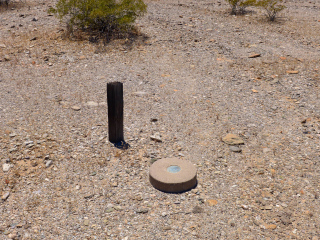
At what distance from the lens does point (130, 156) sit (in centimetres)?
459

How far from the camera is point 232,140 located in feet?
16.4

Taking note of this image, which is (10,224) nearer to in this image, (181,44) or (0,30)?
(181,44)

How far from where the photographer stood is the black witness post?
14.8ft

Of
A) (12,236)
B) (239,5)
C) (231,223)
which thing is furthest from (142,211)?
(239,5)

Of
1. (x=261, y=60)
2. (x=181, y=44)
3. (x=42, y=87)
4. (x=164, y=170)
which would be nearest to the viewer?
(x=164, y=170)

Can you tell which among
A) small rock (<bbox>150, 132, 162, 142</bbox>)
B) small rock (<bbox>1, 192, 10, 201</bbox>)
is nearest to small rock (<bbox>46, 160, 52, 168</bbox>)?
small rock (<bbox>1, 192, 10, 201</bbox>)

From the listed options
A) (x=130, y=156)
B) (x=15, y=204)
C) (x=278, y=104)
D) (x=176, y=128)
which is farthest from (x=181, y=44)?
(x=15, y=204)

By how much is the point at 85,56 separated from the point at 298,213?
625 cm

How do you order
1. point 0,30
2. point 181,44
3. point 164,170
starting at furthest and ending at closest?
1. point 0,30
2. point 181,44
3. point 164,170

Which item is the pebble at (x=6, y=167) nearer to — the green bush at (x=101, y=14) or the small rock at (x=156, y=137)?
the small rock at (x=156, y=137)

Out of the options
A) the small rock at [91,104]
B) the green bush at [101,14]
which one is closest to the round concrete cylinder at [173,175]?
the small rock at [91,104]

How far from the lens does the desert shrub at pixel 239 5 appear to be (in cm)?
1125

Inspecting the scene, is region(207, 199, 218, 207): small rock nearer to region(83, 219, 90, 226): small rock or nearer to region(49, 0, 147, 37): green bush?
region(83, 219, 90, 226): small rock

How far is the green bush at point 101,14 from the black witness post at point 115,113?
4819 mm
